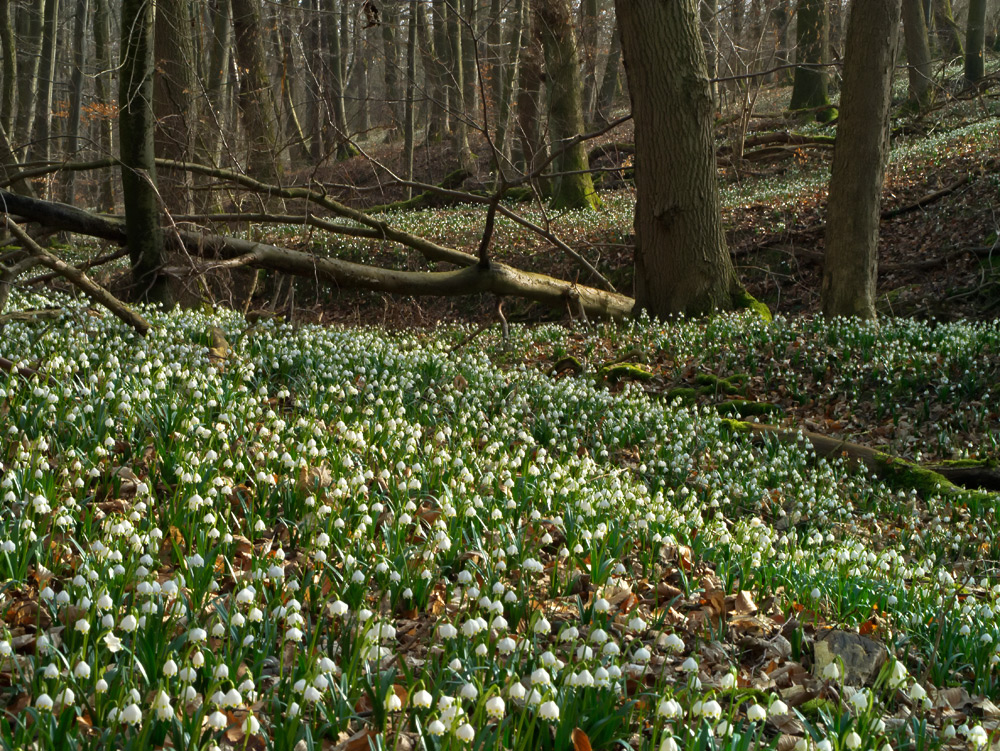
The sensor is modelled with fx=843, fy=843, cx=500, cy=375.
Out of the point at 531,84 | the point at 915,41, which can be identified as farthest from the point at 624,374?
the point at 915,41

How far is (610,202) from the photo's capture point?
21.1 meters

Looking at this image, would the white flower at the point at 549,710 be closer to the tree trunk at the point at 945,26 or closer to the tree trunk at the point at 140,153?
the tree trunk at the point at 140,153

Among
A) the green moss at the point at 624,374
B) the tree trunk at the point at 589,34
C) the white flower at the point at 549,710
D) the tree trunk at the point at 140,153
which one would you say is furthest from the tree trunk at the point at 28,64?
the white flower at the point at 549,710

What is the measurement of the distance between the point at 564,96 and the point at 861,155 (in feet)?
33.2

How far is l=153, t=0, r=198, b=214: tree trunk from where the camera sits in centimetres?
1003

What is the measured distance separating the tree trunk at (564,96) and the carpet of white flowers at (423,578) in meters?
13.2

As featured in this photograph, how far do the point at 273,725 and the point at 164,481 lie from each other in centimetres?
201

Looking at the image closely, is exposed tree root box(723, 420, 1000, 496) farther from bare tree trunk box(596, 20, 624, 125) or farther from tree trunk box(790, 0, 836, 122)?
bare tree trunk box(596, 20, 624, 125)

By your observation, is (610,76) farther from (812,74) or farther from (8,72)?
(8,72)

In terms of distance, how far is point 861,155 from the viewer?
10.4 metres

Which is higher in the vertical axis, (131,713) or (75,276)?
(75,276)

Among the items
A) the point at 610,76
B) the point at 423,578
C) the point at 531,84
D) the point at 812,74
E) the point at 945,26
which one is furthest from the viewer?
the point at 610,76

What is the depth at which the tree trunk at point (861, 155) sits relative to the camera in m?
10.2

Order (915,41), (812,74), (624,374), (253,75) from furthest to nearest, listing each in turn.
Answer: (812,74) < (915,41) < (253,75) < (624,374)
